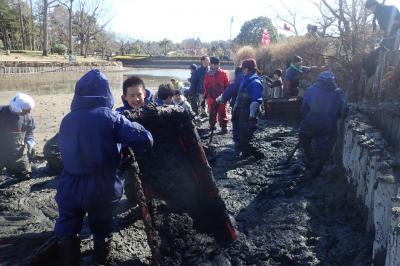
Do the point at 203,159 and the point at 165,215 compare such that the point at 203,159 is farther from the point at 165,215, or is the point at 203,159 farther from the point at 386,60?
the point at 386,60

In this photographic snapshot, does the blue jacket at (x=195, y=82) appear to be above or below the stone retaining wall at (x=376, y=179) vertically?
above

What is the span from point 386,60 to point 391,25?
4.61 feet

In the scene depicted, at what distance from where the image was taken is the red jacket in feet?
32.3

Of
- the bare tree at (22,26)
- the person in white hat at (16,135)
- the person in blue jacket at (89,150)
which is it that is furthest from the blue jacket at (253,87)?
the bare tree at (22,26)

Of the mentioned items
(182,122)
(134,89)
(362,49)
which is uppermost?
(362,49)

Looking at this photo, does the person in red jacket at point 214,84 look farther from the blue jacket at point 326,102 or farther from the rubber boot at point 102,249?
the rubber boot at point 102,249

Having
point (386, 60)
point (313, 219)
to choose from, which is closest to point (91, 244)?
point (313, 219)

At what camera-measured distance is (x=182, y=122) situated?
4.02m

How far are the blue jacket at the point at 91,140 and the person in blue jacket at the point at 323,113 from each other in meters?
3.88

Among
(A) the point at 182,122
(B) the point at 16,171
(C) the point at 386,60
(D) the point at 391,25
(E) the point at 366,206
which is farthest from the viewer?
(D) the point at 391,25

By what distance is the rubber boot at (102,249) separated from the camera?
3582 mm

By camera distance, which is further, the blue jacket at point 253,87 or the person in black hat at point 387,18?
the person in black hat at point 387,18

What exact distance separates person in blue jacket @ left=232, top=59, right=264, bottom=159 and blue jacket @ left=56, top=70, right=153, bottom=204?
4.15 meters

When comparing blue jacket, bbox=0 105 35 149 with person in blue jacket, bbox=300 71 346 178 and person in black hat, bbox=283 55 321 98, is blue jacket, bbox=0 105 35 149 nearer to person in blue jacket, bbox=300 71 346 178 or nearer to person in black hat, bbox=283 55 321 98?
person in blue jacket, bbox=300 71 346 178
